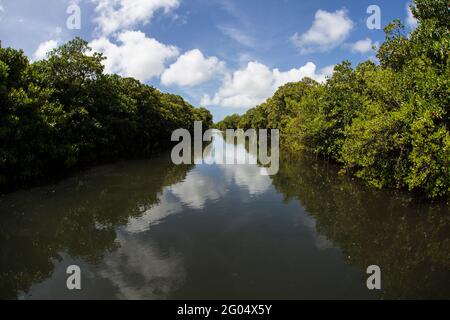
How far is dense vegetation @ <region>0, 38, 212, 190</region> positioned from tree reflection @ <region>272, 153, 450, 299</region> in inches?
667

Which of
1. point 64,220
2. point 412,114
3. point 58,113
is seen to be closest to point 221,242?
point 64,220

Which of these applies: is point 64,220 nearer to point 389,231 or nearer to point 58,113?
point 58,113

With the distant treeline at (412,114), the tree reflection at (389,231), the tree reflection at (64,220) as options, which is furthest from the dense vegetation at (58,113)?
the distant treeline at (412,114)

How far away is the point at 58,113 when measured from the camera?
2469 centimetres

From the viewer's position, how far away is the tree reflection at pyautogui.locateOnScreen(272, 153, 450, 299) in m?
10.4

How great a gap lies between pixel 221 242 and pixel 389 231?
742cm

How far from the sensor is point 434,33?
18469 millimetres

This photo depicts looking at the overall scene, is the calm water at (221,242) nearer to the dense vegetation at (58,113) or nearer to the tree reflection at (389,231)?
the tree reflection at (389,231)

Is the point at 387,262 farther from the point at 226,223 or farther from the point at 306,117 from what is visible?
the point at 306,117

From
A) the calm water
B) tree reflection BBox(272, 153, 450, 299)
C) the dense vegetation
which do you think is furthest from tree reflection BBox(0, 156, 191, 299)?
tree reflection BBox(272, 153, 450, 299)

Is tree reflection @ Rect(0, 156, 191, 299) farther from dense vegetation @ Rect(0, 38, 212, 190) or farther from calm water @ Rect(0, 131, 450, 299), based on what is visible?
dense vegetation @ Rect(0, 38, 212, 190)

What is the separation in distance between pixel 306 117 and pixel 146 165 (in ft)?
63.8
